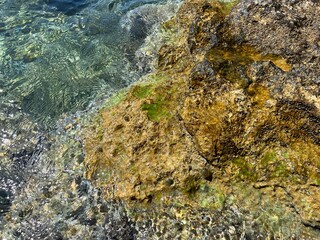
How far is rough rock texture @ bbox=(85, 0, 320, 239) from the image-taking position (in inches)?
162

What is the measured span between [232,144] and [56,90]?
14.7 feet

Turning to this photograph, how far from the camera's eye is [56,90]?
727 centimetres

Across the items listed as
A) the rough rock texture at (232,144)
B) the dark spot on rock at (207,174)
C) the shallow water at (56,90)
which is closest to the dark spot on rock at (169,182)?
the rough rock texture at (232,144)

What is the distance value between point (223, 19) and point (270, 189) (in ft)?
10.4

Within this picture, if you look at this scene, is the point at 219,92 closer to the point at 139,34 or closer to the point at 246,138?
the point at 246,138

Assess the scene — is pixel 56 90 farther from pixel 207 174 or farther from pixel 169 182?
pixel 207 174

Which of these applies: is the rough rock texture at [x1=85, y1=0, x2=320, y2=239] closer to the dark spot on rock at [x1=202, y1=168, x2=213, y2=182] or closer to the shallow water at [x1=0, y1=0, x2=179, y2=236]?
the dark spot on rock at [x1=202, y1=168, x2=213, y2=182]

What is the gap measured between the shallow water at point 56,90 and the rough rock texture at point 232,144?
0.65 metres

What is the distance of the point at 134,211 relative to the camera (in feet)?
15.2

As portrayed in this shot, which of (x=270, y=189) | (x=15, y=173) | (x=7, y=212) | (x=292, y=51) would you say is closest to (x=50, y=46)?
(x=15, y=173)

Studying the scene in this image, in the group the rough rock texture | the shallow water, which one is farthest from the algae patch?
the shallow water

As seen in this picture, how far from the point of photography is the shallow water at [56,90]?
509 cm

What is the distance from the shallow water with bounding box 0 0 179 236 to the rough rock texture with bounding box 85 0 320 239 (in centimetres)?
65

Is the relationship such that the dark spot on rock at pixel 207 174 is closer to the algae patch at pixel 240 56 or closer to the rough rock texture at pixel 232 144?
the rough rock texture at pixel 232 144
